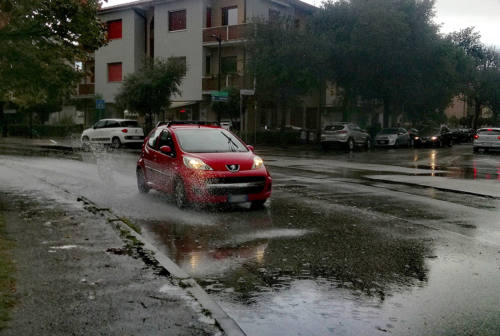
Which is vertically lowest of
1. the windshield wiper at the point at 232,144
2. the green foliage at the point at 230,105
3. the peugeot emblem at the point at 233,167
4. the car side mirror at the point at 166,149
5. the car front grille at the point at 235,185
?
the car front grille at the point at 235,185

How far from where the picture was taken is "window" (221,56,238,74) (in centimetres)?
4084

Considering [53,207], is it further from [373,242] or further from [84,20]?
[373,242]

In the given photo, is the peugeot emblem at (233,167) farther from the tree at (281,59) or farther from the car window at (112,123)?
the tree at (281,59)

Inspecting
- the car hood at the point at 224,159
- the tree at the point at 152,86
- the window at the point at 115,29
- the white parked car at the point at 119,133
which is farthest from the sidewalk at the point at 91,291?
the window at the point at 115,29

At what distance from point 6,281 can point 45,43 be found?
23.2ft

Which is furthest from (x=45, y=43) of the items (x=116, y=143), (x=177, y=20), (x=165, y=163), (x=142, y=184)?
(x=177, y=20)

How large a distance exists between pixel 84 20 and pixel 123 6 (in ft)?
115

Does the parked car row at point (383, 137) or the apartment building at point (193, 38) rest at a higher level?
the apartment building at point (193, 38)

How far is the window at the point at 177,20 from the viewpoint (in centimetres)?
4109

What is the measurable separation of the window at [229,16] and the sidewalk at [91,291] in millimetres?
33851

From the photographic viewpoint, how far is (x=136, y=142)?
32.1 metres

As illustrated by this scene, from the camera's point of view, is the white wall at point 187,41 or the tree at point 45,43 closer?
the tree at point 45,43

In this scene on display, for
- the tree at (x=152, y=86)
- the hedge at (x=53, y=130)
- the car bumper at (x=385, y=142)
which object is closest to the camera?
the tree at (x=152, y=86)

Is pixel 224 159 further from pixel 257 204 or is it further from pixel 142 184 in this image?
pixel 142 184
